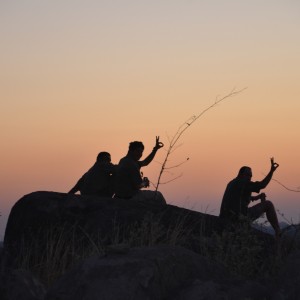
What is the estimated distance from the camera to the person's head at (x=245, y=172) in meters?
12.5

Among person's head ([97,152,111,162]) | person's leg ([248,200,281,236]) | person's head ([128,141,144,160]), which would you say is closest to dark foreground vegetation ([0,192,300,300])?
person's leg ([248,200,281,236])

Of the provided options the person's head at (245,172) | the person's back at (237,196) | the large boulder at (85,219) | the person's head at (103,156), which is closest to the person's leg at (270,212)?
the person's back at (237,196)

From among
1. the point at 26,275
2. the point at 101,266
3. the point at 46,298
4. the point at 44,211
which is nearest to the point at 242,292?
the point at 101,266

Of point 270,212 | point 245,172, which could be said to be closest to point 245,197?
point 245,172

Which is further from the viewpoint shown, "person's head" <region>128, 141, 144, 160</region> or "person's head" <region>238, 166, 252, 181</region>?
"person's head" <region>128, 141, 144, 160</region>

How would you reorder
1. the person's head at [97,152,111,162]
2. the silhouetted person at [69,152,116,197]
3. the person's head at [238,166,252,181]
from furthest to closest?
the person's head at [97,152,111,162] → the silhouetted person at [69,152,116,197] → the person's head at [238,166,252,181]

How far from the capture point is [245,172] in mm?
12453

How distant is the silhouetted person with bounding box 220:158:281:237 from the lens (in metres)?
12.2

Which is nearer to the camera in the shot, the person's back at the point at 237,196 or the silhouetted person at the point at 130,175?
the person's back at the point at 237,196

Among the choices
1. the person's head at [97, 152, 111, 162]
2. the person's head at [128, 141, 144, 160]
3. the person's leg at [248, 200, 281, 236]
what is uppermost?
the person's head at [128, 141, 144, 160]

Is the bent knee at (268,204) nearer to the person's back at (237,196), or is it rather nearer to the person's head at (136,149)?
the person's back at (237,196)

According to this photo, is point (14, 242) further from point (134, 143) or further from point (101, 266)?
point (101, 266)

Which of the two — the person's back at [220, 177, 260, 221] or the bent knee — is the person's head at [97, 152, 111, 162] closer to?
the person's back at [220, 177, 260, 221]

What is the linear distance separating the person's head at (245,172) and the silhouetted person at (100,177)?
2.59 meters
